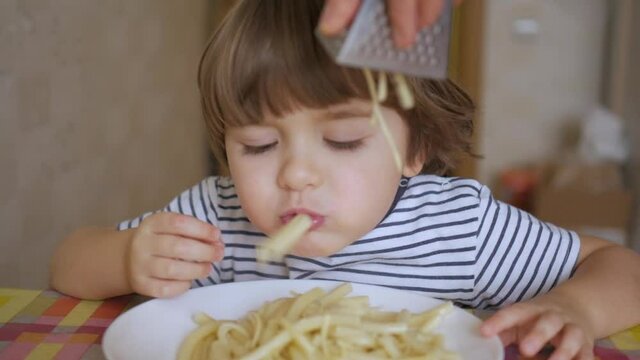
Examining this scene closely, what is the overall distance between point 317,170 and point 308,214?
0.15 ft

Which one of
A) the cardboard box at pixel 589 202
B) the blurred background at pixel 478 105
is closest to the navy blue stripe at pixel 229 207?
the blurred background at pixel 478 105

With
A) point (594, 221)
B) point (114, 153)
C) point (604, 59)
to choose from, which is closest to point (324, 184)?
point (114, 153)

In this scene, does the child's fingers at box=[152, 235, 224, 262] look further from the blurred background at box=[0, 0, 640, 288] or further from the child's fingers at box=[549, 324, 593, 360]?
the blurred background at box=[0, 0, 640, 288]

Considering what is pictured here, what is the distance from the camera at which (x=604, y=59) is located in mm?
2617

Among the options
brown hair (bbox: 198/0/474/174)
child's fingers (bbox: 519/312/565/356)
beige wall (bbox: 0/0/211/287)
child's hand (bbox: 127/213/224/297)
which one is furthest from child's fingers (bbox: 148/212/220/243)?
beige wall (bbox: 0/0/211/287)

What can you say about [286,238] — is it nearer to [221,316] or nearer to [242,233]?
[221,316]

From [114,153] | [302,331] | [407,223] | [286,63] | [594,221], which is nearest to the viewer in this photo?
[302,331]

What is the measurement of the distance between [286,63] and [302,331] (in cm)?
27

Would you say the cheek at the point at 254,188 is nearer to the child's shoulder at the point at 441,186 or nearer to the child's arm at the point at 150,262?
the child's arm at the point at 150,262

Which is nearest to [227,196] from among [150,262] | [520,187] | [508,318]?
[150,262]

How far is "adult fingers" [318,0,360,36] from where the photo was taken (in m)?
0.55

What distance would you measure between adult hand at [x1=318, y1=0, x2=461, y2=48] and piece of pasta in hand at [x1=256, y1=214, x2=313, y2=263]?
0.23 m

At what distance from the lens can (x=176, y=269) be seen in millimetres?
794

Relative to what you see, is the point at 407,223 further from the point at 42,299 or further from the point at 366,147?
the point at 42,299
